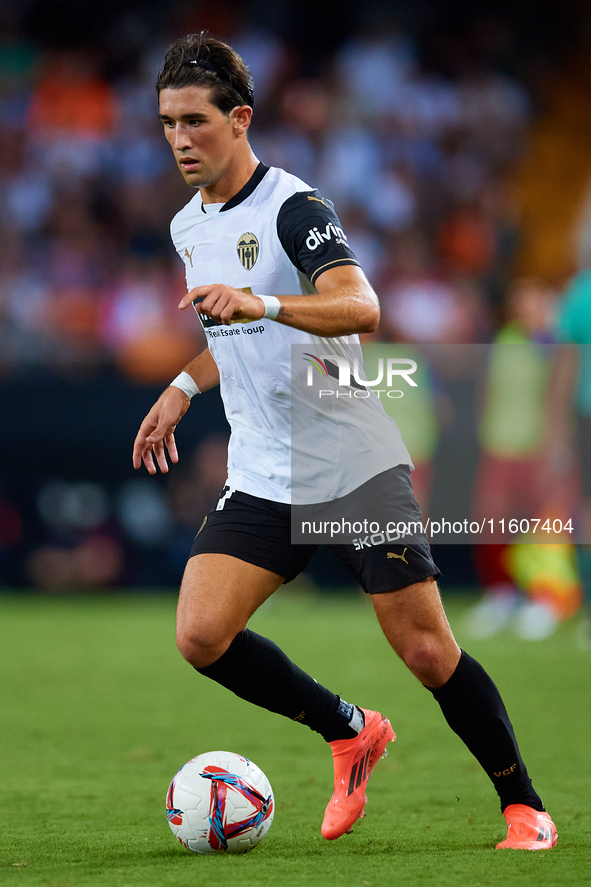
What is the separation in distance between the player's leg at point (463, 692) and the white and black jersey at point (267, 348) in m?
0.44

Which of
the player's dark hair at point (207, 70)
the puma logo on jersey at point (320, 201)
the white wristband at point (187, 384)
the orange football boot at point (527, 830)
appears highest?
the player's dark hair at point (207, 70)

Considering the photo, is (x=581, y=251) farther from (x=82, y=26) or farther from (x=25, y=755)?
(x=25, y=755)

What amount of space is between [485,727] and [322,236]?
5.17 ft

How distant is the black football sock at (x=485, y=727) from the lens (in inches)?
137

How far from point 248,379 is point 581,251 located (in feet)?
33.7

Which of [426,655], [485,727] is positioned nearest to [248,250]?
[426,655]

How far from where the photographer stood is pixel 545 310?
8797mm

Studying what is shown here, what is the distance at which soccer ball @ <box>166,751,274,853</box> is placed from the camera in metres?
3.44

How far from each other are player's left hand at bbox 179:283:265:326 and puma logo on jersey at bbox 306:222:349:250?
0.40 m

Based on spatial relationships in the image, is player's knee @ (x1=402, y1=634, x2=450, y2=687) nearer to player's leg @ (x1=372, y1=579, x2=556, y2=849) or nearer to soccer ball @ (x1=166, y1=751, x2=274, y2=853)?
player's leg @ (x1=372, y1=579, x2=556, y2=849)

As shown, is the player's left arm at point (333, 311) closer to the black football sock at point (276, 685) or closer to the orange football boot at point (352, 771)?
the black football sock at point (276, 685)

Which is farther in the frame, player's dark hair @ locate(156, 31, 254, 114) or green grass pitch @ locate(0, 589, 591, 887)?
player's dark hair @ locate(156, 31, 254, 114)

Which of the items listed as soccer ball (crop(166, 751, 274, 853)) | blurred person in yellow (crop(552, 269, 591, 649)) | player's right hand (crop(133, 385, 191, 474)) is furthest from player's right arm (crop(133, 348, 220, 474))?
blurred person in yellow (crop(552, 269, 591, 649))

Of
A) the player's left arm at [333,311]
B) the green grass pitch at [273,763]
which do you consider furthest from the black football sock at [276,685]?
the player's left arm at [333,311]
